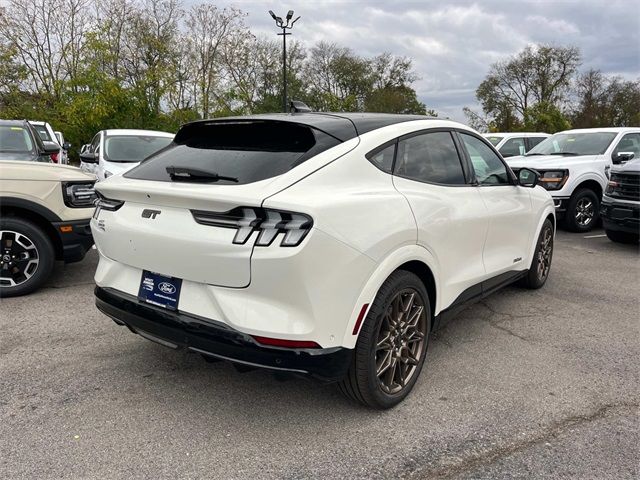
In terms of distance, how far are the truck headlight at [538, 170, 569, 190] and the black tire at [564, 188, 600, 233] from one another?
14.7 inches

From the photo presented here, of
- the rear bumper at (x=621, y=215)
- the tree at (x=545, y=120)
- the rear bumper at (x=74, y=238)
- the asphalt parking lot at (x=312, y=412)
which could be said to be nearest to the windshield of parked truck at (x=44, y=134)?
the rear bumper at (x=74, y=238)

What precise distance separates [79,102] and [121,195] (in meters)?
15.5

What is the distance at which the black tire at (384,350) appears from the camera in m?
2.63

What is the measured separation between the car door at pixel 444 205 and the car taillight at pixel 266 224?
0.88 meters

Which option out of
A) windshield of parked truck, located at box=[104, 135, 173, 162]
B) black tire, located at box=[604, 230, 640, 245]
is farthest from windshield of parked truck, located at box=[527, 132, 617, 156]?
windshield of parked truck, located at box=[104, 135, 173, 162]

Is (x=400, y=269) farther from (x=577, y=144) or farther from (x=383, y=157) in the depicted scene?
(x=577, y=144)

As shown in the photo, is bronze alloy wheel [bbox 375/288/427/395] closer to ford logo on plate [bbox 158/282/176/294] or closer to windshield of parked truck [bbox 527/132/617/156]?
ford logo on plate [bbox 158/282/176/294]

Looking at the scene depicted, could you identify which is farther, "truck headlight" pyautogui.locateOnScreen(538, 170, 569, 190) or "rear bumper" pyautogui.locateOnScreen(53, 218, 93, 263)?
"truck headlight" pyautogui.locateOnScreen(538, 170, 569, 190)

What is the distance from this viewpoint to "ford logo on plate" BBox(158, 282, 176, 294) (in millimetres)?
2646

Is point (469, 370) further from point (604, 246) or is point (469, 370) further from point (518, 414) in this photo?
point (604, 246)

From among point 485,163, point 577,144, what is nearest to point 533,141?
point 577,144

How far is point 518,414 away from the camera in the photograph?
290cm

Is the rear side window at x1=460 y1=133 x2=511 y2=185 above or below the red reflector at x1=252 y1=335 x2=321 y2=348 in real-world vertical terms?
above

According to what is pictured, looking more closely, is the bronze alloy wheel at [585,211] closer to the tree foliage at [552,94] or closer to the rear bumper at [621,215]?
the rear bumper at [621,215]
